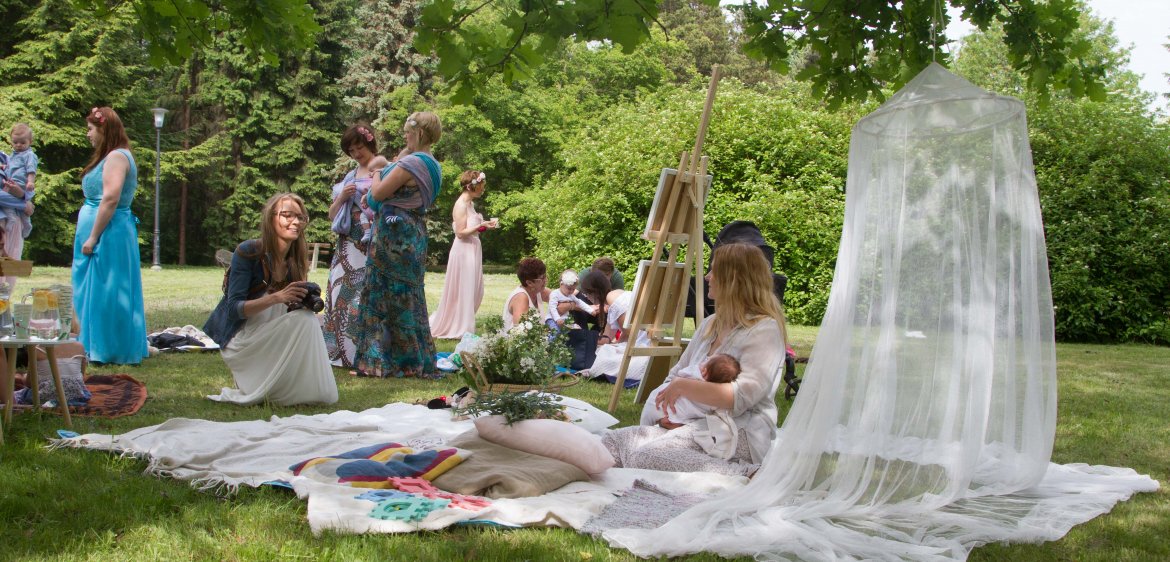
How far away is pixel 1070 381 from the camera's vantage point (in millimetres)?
8273

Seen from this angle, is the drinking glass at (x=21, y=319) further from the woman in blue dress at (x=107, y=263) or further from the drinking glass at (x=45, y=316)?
the woman in blue dress at (x=107, y=263)

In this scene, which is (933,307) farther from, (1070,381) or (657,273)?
(1070,381)

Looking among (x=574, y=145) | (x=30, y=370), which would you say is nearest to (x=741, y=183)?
(x=574, y=145)

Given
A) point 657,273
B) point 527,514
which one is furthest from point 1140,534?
point 657,273

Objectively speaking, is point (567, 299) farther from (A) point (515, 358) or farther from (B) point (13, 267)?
(B) point (13, 267)

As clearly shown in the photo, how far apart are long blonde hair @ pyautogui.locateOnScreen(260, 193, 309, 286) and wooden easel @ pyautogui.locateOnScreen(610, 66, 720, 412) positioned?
2.26 m

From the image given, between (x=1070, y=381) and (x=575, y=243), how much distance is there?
8.14 metres

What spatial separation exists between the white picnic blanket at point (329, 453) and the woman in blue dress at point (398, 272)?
5.39 feet

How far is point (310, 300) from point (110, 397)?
1.30m

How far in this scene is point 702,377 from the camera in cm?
450

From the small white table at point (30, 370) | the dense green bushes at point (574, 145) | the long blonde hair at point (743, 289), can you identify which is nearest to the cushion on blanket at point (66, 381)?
the small white table at point (30, 370)

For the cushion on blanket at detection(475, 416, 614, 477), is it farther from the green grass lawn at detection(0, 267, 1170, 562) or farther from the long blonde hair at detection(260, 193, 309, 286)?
the long blonde hair at detection(260, 193, 309, 286)

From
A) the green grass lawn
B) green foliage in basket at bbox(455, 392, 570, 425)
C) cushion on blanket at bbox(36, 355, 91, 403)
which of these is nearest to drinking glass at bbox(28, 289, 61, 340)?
the green grass lawn

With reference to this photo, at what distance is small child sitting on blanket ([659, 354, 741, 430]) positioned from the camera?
4359 mm
